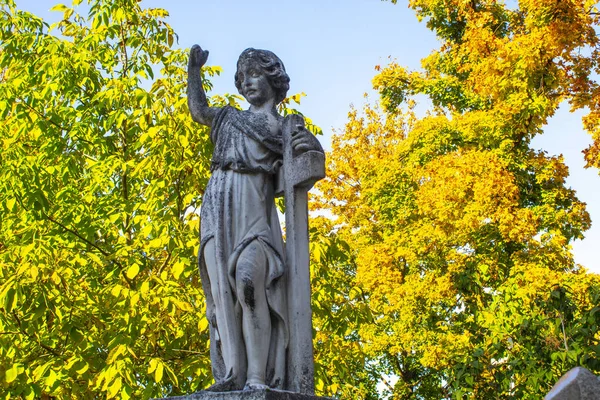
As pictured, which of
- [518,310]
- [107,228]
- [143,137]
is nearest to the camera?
[143,137]

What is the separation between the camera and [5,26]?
35.1 feet

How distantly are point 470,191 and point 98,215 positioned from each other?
30.1ft

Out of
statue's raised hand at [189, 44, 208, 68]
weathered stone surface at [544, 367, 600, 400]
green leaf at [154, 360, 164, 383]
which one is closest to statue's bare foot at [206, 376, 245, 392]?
weathered stone surface at [544, 367, 600, 400]

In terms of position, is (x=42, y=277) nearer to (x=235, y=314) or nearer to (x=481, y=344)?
(x=235, y=314)

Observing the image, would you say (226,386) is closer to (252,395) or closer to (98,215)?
(252,395)

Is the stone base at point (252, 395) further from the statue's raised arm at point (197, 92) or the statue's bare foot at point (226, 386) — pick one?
the statue's raised arm at point (197, 92)

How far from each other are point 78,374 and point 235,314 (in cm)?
402

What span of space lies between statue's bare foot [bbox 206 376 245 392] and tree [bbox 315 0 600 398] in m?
7.55

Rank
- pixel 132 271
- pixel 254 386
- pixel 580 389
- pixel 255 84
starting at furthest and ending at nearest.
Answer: pixel 132 271, pixel 255 84, pixel 254 386, pixel 580 389

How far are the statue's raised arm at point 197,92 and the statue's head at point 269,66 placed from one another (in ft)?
0.96

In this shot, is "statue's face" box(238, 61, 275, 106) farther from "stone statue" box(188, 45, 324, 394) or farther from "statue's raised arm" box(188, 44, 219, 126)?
"statue's raised arm" box(188, 44, 219, 126)

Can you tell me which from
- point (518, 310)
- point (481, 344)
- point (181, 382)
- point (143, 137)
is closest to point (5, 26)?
point (143, 137)

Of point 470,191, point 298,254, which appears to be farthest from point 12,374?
point 470,191

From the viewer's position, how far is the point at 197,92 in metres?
5.57
